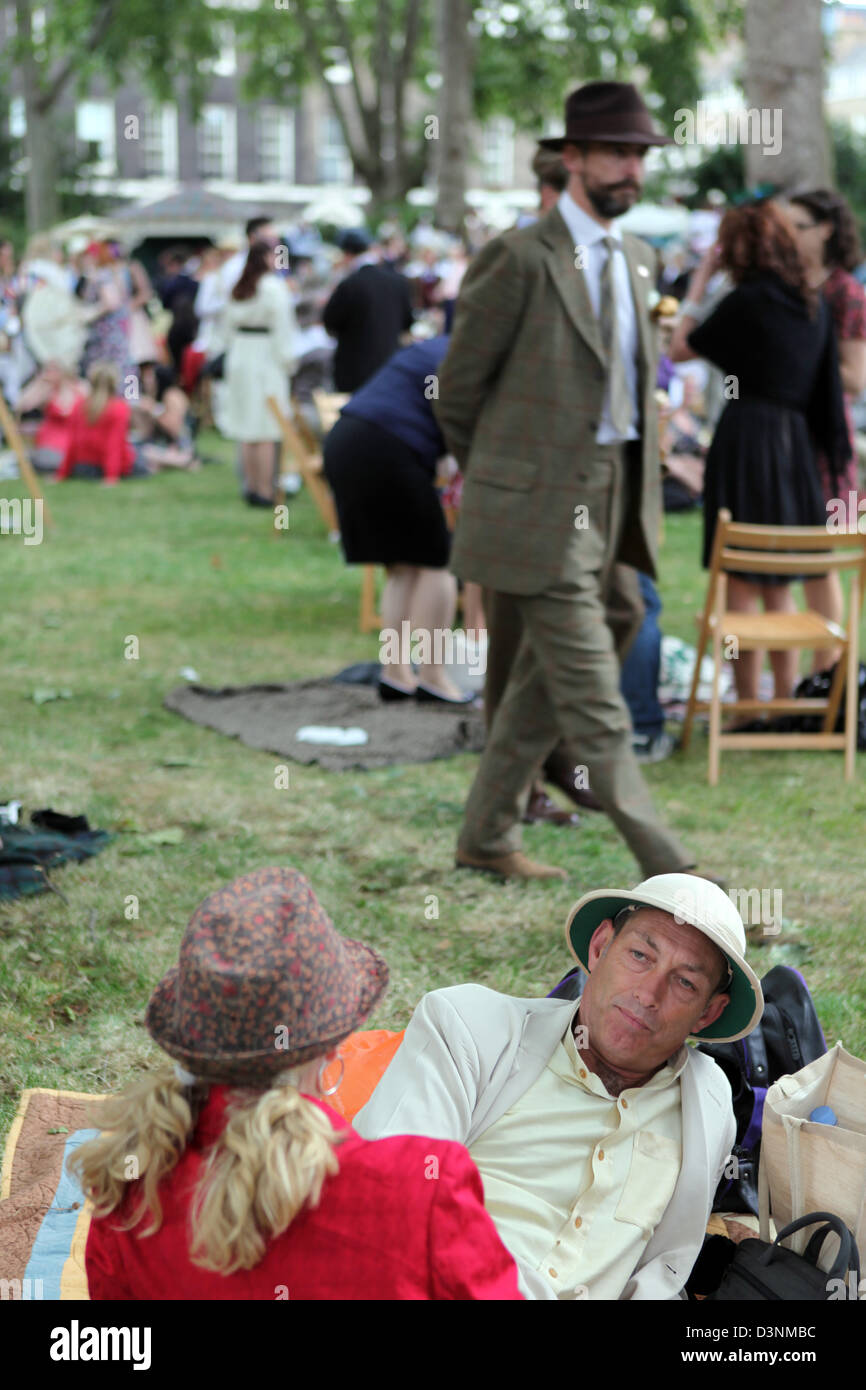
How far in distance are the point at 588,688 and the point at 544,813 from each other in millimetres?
1247

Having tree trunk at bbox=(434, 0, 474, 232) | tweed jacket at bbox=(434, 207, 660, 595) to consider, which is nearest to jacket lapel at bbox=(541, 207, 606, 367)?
tweed jacket at bbox=(434, 207, 660, 595)

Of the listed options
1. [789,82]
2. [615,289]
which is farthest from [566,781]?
[789,82]

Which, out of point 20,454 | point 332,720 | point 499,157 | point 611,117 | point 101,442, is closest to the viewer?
point 611,117

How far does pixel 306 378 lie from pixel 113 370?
133 inches

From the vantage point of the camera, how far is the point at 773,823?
18.1 ft

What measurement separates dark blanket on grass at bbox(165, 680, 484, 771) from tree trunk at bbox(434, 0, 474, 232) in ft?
60.9

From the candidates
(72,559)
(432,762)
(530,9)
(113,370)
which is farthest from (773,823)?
(530,9)

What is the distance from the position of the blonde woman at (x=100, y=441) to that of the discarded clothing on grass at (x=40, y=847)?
9.59 m

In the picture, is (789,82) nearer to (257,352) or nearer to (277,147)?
(257,352)

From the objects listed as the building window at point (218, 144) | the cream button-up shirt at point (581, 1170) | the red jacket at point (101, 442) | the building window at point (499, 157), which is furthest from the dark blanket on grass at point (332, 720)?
the building window at point (499, 157)

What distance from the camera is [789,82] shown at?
40.2 feet

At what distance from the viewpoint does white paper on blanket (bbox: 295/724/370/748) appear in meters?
6.47

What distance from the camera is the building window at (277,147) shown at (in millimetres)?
57469
